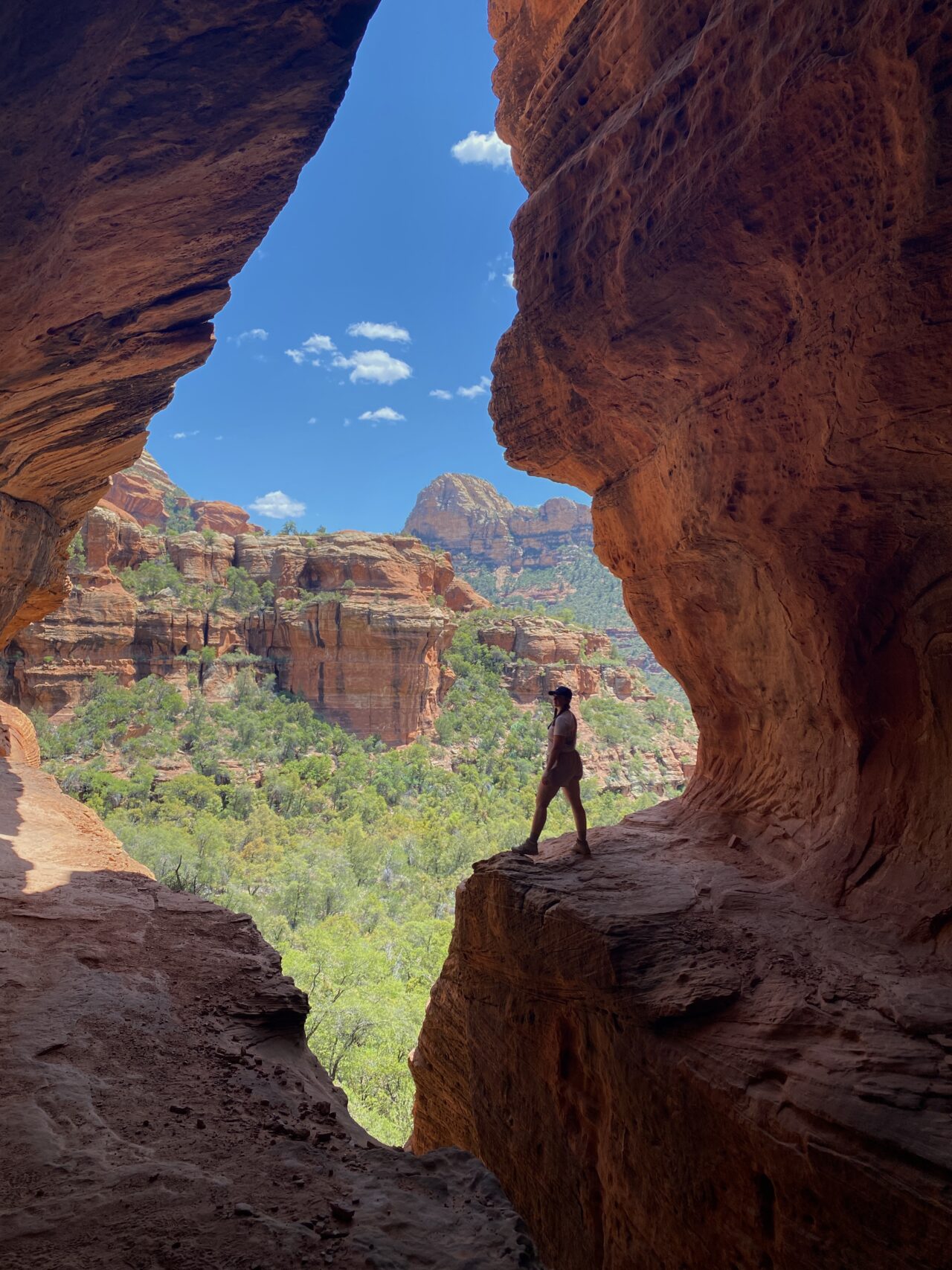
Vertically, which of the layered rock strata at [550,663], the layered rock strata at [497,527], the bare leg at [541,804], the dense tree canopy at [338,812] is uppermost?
the layered rock strata at [497,527]

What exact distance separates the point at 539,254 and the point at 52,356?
198 inches

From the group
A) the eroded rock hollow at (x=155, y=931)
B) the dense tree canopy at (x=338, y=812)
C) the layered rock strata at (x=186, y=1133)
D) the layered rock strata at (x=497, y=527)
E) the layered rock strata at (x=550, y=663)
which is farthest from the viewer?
the layered rock strata at (x=497, y=527)

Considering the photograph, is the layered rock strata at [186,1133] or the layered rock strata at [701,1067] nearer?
the layered rock strata at [186,1133]

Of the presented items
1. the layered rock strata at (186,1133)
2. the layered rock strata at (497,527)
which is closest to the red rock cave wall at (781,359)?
the layered rock strata at (186,1133)

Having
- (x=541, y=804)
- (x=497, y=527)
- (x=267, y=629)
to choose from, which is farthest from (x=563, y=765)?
(x=497, y=527)

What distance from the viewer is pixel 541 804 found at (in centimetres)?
647

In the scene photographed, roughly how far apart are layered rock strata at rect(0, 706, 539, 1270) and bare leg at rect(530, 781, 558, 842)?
2621mm

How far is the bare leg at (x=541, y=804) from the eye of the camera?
624 centimetres

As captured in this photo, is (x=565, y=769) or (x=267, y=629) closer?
(x=565, y=769)

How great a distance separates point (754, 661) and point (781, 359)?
3.16 metres

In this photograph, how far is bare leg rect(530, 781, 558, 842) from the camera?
6.24 m

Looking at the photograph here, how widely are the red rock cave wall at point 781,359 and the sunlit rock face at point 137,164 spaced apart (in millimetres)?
2665

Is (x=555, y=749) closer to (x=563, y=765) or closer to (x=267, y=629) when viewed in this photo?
(x=563, y=765)

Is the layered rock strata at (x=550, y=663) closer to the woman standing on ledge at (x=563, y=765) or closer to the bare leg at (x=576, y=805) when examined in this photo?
the bare leg at (x=576, y=805)
